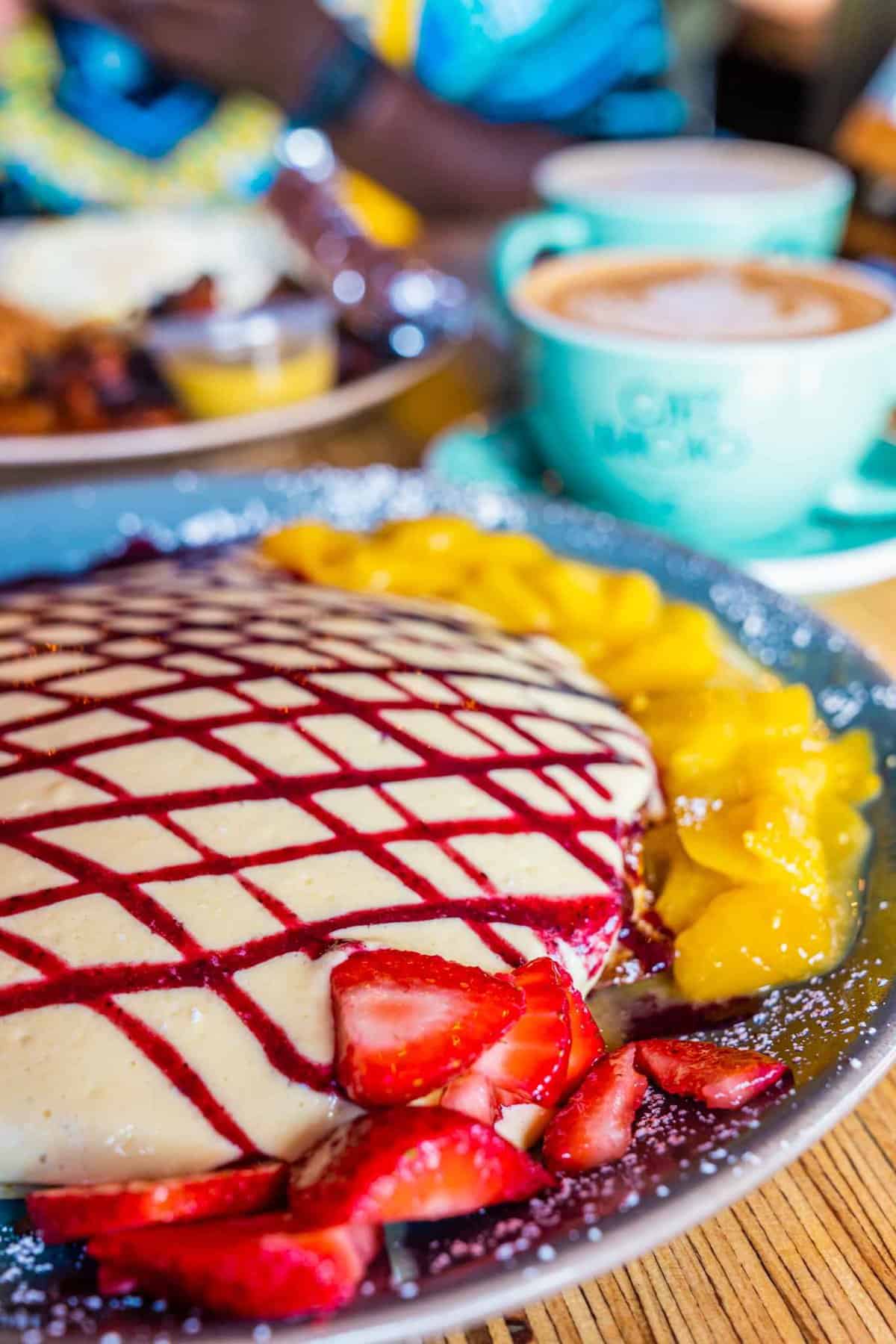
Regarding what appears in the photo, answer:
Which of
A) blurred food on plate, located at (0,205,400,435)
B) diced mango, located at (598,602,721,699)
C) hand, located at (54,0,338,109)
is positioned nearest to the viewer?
diced mango, located at (598,602,721,699)

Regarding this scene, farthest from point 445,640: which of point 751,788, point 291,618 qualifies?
point 751,788

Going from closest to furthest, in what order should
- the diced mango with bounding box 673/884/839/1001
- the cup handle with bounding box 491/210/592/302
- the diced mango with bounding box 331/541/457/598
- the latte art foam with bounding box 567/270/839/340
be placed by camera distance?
the diced mango with bounding box 673/884/839/1001 → the diced mango with bounding box 331/541/457/598 → the latte art foam with bounding box 567/270/839/340 → the cup handle with bounding box 491/210/592/302

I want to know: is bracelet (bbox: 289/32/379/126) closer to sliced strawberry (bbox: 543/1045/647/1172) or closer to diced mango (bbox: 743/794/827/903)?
diced mango (bbox: 743/794/827/903)

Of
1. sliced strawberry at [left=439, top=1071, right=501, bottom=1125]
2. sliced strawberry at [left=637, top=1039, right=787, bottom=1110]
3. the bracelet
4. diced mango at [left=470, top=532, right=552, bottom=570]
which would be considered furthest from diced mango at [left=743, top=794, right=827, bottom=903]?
the bracelet

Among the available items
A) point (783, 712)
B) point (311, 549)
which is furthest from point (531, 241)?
point (783, 712)

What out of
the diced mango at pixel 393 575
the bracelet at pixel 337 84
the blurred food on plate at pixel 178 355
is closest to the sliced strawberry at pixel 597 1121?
the diced mango at pixel 393 575

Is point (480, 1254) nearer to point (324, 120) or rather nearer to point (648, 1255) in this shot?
point (648, 1255)
